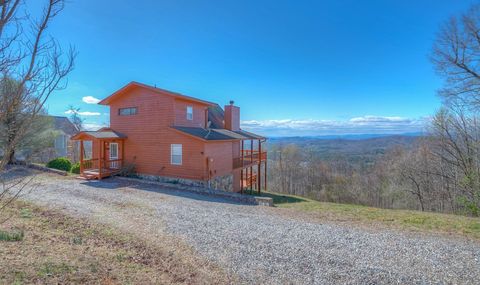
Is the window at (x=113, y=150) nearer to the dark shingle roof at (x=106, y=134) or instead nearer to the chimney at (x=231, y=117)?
the dark shingle roof at (x=106, y=134)

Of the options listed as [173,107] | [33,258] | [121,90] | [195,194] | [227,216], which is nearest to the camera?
[33,258]

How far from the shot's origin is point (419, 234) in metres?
6.22

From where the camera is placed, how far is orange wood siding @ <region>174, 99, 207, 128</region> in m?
15.0

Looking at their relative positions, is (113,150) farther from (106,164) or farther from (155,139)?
(155,139)

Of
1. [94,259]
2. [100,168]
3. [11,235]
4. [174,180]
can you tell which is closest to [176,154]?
[174,180]

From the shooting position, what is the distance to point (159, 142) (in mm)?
14703

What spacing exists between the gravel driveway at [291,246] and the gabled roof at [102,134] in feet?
19.9

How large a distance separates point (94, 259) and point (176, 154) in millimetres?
10222

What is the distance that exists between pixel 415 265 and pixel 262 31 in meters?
13.8

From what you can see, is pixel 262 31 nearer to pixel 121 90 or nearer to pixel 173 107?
pixel 173 107

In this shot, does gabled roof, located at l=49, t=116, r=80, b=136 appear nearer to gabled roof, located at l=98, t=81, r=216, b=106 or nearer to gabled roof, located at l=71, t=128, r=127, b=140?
gabled roof, located at l=98, t=81, r=216, b=106

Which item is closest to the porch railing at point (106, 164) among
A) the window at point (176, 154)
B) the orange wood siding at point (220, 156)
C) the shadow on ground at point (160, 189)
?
the shadow on ground at point (160, 189)

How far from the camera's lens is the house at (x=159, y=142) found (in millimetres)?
13852

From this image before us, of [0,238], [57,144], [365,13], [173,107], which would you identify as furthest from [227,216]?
[57,144]
